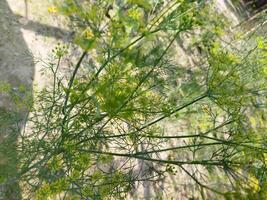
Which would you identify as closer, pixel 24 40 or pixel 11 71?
pixel 11 71

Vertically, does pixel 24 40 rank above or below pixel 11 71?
above

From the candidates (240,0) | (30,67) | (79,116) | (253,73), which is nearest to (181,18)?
(79,116)

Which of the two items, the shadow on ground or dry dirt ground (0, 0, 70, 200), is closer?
the shadow on ground

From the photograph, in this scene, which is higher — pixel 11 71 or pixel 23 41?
pixel 23 41

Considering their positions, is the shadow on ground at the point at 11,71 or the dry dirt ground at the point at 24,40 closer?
the shadow on ground at the point at 11,71

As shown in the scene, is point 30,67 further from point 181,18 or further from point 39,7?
point 181,18

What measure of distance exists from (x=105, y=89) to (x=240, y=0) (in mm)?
6291

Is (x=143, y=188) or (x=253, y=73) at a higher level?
(x=253, y=73)

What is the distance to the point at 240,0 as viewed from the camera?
24.0ft

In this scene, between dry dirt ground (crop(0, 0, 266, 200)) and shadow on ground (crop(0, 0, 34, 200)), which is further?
dry dirt ground (crop(0, 0, 266, 200))

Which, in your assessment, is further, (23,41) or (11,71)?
(23,41)

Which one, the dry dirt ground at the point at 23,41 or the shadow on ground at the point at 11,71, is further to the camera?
the dry dirt ground at the point at 23,41

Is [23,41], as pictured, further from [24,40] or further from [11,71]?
[11,71]

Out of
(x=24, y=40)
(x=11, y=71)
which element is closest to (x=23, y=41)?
(x=24, y=40)
